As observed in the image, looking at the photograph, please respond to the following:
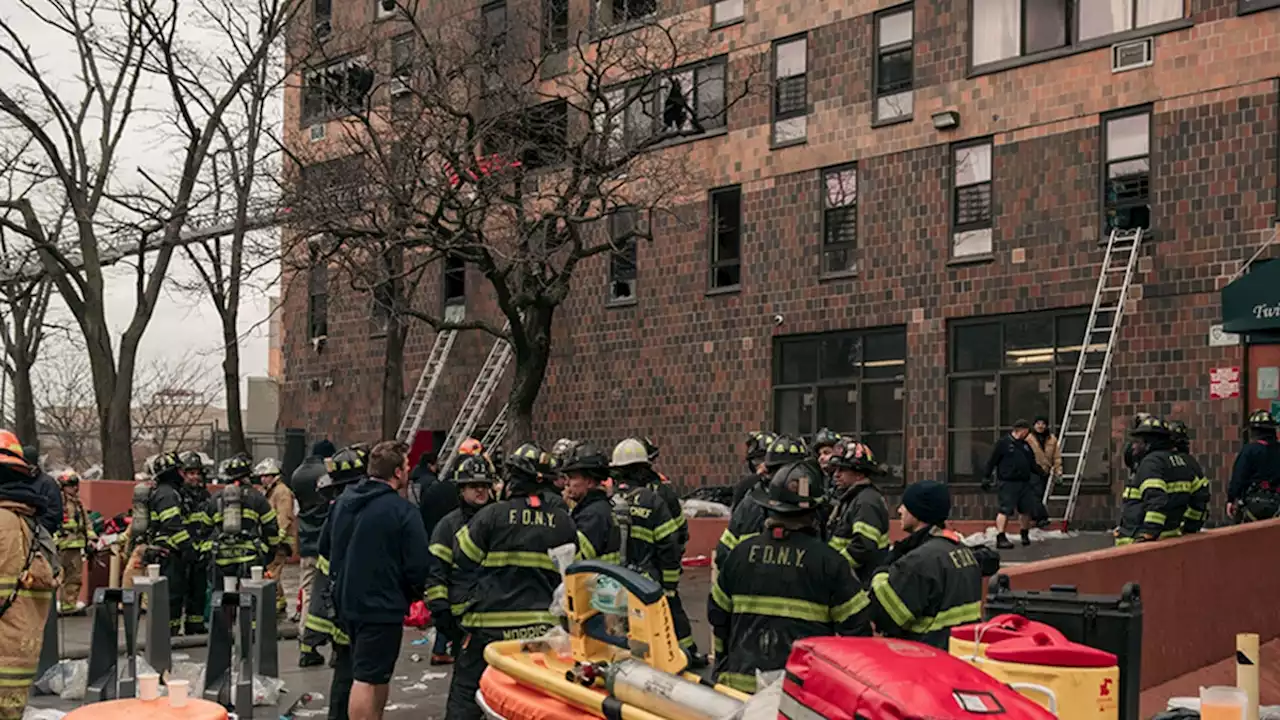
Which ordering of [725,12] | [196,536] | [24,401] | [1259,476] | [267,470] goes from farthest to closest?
[24,401]
[725,12]
[1259,476]
[267,470]
[196,536]

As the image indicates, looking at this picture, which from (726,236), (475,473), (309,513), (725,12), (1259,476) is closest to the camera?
(475,473)

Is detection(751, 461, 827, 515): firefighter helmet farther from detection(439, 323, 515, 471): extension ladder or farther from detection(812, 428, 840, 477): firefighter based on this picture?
detection(439, 323, 515, 471): extension ladder

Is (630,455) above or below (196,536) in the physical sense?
above

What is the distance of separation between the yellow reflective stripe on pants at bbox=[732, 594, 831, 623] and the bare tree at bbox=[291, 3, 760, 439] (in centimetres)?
1629

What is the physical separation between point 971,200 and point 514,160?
307 inches

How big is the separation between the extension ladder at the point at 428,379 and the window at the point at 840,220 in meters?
10.1

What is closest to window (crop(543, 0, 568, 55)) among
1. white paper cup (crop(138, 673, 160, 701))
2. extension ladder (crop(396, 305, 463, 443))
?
extension ladder (crop(396, 305, 463, 443))

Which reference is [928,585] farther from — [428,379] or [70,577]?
[428,379]

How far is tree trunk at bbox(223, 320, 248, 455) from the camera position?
29.0m

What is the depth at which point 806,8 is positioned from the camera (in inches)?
1002

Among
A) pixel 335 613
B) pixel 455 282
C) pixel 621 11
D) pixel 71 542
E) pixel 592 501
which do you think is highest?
pixel 621 11

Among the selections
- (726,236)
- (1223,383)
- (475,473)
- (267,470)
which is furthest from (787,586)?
(726,236)

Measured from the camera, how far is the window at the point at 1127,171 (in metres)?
20.9

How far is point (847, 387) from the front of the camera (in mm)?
24688
